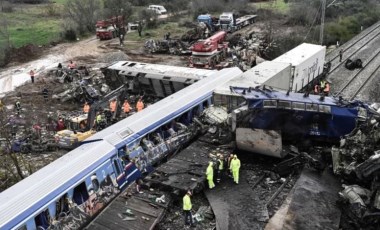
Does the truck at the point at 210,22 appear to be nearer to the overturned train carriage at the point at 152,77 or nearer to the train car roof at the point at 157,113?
the overturned train carriage at the point at 152,77

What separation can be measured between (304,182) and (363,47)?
22635 mm

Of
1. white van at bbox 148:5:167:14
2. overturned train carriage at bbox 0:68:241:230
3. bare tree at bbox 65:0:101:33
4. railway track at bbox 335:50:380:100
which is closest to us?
overturned train carriage at bbox 0:68:241:230

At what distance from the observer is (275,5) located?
57.1 meters

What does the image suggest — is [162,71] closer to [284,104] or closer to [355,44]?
[284,104]

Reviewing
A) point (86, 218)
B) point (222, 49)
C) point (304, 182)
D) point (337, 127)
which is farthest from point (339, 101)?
point (222, 49)

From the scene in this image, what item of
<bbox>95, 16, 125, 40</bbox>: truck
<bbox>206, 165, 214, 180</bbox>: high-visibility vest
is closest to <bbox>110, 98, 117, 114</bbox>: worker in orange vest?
<bbox>206, 165, 214, 180</bbox>: high-visibility vest

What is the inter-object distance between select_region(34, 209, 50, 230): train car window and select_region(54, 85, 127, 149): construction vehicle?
→ 624 cm

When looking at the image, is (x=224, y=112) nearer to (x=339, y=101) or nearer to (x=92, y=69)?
(x=339, y=101)

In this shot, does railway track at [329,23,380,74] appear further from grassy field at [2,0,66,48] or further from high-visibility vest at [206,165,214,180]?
grassy field at [2,0,66,48]

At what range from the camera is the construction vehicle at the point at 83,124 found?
713 inches

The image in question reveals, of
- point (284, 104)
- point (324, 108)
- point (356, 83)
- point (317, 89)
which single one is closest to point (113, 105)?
point (284, 104)

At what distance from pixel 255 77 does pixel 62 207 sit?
413 inches

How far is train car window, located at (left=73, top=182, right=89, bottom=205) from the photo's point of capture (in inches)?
467

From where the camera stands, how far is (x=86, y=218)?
11.8 m
